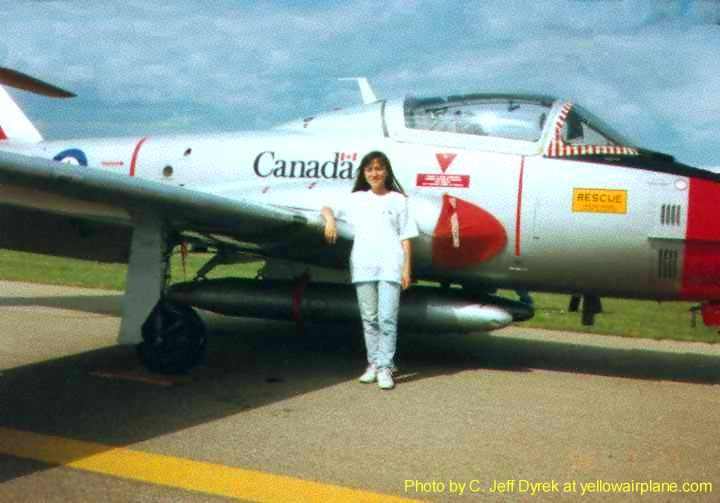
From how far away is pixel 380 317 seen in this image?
5902mm

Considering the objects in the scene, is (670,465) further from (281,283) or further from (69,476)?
(281,283)

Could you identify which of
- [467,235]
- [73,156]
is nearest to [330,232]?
[467,235]

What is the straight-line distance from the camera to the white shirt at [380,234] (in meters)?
5.91

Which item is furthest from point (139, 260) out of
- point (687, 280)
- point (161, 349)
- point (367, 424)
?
point (687, 280)

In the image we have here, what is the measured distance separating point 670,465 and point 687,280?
240 cm

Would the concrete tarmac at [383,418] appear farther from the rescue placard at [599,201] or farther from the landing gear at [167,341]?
the rescue placard at [599,201]

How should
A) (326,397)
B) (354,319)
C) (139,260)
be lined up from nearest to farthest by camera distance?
(326,397), (139,260), (354,319)

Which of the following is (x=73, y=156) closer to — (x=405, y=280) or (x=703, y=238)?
(x=405, y=280)

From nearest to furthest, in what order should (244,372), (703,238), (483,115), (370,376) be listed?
(703,238) < (370,376) < (244,372) < (483,115)

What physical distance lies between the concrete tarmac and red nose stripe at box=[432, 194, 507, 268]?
3.57 ft

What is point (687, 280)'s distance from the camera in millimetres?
6020

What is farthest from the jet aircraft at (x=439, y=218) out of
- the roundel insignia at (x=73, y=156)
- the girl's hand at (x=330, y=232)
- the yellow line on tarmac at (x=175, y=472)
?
the yellow line on tarmac at (x=175, y=472)

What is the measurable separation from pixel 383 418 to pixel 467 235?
2.10 meters

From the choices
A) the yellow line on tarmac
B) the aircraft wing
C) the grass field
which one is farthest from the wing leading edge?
the grass field
